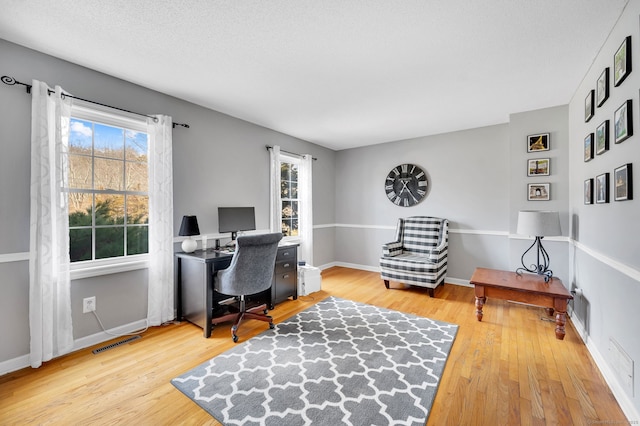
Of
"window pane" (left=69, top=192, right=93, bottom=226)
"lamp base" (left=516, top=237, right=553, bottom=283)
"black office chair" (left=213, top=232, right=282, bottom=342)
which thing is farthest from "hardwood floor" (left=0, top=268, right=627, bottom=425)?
"window pane" (left=69, top=192, right=93, bottom=226)

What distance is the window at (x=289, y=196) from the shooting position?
4.60 m

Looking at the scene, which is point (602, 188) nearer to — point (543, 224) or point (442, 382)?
point (543, 224)

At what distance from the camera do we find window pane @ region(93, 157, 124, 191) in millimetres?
2525

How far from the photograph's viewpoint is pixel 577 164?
2.91 meters

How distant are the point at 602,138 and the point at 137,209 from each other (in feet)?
13.6

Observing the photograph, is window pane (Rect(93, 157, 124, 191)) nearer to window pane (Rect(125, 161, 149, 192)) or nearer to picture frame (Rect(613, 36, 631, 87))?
window pane (Rect(125, 161, 149, 192))

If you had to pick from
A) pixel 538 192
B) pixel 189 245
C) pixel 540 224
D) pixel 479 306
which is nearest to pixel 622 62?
pixel 540 224

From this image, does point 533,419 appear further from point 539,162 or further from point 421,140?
point 421,140

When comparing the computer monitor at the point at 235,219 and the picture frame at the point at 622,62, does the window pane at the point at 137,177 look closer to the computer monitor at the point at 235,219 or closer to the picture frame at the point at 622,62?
the computer monitor at the point at 235,219

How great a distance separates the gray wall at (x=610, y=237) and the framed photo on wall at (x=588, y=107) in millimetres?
76

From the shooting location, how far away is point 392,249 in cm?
432

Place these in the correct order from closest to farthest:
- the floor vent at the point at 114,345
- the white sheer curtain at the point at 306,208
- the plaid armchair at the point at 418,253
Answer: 1. the floor vent at the point at 114,345
2. the plaid armchair at the point at 418,253
3. the white sheer curtain at the point at 306,208

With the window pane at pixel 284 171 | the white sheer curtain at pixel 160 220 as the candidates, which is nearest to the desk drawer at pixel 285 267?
the white sheer curtain at pixel 160 220

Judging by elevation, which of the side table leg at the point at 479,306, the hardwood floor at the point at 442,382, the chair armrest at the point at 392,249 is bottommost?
the hardwood floor at the point at 442,382
